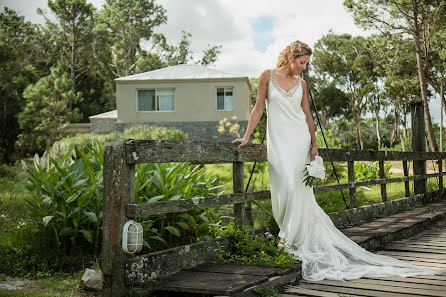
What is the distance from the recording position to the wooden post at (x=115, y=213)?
352 centimetres

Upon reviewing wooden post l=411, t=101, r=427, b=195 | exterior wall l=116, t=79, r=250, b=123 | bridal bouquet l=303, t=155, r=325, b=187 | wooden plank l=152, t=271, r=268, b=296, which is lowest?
wooden plank l=152, t=271, r=268, b=296

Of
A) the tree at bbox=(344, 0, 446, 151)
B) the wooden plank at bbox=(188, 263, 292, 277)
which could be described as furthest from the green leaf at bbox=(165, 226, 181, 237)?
the tree at bbox=(344, 0, 446, 151)

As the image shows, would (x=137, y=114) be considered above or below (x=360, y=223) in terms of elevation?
above

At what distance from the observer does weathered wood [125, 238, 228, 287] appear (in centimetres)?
357

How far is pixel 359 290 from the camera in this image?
3.86 meters

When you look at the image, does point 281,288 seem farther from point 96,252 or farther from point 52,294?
point 96,252

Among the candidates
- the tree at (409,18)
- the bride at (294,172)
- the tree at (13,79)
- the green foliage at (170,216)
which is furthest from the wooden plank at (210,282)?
the tree at (13,79)

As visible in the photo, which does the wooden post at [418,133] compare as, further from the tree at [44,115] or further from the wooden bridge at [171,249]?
the tree at [44,115]

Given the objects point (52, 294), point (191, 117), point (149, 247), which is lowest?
point (52, 294)

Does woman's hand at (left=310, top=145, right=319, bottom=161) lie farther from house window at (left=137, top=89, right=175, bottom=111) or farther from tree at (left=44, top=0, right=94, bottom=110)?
tree at (left=44, top=0, right=94, bottom=110)

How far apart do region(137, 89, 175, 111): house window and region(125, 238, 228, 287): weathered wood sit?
25465mm

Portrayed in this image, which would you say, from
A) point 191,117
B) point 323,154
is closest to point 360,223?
point 323,154

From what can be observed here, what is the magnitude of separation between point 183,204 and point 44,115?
27615mm

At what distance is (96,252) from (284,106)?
2.29 metres
